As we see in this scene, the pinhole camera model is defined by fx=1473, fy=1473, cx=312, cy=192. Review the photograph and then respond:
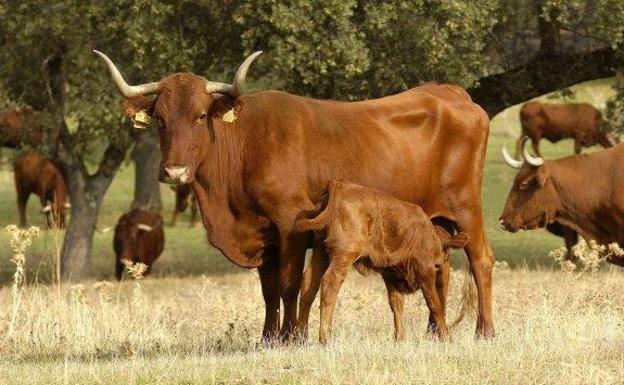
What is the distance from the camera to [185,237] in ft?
102

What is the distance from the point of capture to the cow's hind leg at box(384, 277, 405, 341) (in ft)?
35.7

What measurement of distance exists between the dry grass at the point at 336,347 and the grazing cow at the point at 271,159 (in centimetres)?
67

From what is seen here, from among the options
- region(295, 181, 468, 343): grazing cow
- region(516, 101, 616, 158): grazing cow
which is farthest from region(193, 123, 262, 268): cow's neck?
region(516, 101, 616, 158): grazing cow

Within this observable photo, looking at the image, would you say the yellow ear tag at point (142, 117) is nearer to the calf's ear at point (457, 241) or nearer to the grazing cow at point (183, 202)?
the calf's ear at point (457, 241)

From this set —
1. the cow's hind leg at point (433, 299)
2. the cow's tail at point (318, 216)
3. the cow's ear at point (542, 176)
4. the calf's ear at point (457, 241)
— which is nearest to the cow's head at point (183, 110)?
the cow's tail at point (318, 216)

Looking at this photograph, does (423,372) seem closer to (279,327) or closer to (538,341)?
(538,341)

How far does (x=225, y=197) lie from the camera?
11.0 meters

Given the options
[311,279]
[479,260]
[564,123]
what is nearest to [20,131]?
[479,260]

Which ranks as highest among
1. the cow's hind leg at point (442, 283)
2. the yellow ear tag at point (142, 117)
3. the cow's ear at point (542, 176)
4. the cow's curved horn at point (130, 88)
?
the cow's curved horn at point (130, 88)

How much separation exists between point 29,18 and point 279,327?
34.6 feet

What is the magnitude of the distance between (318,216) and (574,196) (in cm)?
725

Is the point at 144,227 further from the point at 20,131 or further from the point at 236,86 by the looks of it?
the point at 236,86

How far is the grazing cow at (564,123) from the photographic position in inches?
1505

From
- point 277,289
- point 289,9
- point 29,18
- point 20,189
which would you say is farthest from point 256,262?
point 20,189
